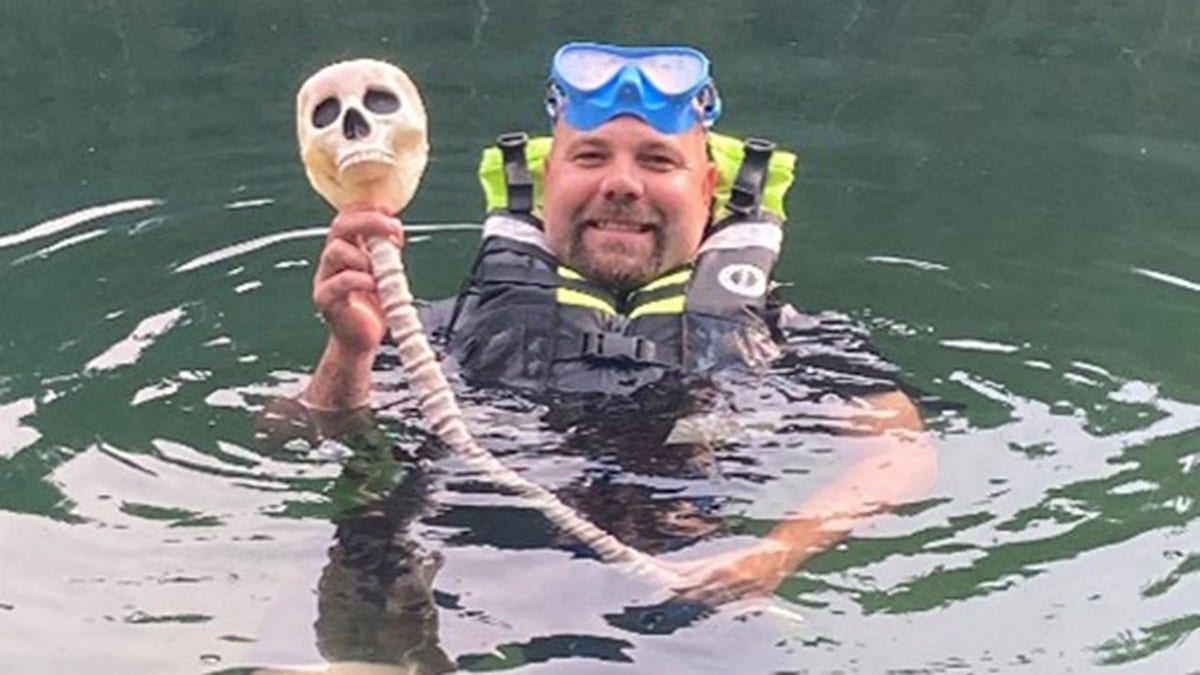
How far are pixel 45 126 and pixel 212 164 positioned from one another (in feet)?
3.41

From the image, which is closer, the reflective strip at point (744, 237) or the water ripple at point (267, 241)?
the reflective strip at point (744, 237)

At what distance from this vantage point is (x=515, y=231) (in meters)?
4.50

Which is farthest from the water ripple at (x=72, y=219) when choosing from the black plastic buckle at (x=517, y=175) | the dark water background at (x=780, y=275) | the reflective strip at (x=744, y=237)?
the reflective strip at (x=744, y=237)

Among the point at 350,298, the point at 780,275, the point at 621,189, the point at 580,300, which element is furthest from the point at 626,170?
the point at 780,275

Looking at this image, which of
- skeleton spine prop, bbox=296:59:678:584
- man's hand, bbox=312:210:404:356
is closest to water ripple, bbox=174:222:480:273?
man's hand, bbox=312:210:404:356

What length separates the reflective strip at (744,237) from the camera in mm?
4473

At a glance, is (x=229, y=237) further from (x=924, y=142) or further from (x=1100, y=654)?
(x=1100, y=654)

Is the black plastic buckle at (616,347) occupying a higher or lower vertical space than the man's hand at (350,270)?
higher

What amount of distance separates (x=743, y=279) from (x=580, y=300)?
14.8 inches

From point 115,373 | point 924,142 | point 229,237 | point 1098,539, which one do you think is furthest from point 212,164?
point 1098,539

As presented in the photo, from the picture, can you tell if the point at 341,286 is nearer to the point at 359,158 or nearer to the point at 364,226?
the point at 364,226

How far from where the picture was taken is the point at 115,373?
Result: 189 inches

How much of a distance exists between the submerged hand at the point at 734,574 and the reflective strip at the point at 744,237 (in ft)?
3.14

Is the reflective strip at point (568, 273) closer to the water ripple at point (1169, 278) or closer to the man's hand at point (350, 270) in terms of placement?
the man's hand at point (350, 270)
